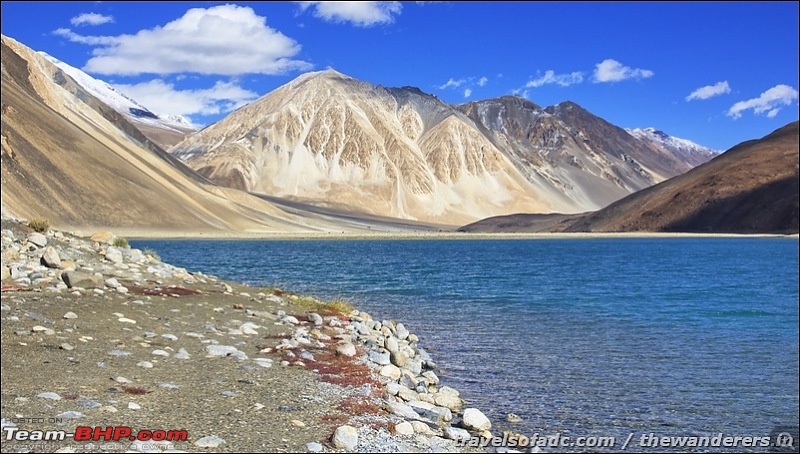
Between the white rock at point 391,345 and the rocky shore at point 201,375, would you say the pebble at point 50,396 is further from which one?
the white rock at point 391,345

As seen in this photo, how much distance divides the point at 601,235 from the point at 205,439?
164m

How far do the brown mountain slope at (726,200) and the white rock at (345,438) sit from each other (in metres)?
150

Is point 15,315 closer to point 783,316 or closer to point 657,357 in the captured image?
point 657,357

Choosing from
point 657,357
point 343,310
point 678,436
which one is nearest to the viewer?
point 678,436

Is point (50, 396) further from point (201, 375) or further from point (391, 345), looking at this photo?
point (391, 345)

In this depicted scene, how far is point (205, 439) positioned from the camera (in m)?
7.67

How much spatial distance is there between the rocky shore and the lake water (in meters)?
1.71

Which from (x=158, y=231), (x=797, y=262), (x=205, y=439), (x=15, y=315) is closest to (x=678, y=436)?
(x=205, y=439)

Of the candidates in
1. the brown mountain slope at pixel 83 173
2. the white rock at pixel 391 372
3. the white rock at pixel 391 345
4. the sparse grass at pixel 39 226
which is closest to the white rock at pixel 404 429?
the white rock at pixel 391 372

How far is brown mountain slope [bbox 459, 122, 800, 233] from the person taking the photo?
477ft

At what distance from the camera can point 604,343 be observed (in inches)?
774

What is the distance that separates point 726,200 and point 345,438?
550 feet

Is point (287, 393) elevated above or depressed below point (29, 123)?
below

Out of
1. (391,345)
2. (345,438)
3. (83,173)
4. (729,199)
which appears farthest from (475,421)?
(729,199)
